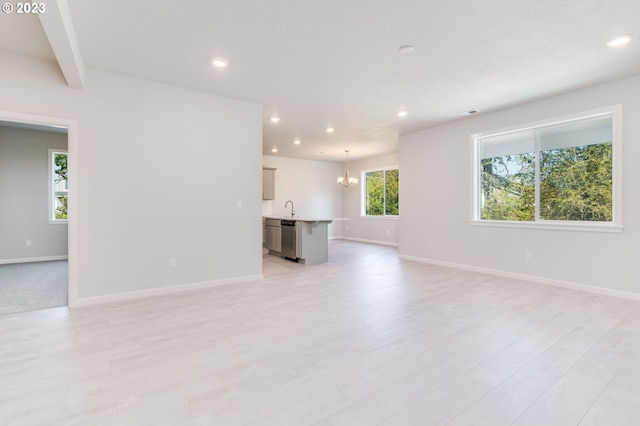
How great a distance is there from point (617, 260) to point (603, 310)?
3.16 ft

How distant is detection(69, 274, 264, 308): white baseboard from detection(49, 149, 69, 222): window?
396 centimetres

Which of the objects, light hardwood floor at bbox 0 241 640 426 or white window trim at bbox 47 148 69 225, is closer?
light hardwood floor at bbox 0 241 640 426

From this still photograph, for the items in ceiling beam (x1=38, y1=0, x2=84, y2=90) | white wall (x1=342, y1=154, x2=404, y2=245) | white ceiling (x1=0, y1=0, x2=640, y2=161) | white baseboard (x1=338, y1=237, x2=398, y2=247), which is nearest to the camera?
ceiling beam (x1=38, y1=0, x2=84, y2=90)

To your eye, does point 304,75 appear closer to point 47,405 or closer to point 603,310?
point 47,405

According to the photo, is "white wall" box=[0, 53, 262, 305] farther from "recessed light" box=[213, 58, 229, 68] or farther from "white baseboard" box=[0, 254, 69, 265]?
"white baseboard" box=[0, 254, 69, 265]

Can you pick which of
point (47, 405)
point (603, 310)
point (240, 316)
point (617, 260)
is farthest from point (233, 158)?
point (617, 260)

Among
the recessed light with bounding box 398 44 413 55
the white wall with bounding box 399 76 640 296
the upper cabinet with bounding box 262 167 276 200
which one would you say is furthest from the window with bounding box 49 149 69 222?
the white wall with bounding box 399 76 640 296

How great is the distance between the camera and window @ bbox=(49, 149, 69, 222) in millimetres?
6188

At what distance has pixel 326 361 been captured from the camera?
220 cm

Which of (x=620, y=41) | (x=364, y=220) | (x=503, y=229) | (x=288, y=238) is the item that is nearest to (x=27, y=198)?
(x=288, y=238)

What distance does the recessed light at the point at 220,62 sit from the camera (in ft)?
10.8

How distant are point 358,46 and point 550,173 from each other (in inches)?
141

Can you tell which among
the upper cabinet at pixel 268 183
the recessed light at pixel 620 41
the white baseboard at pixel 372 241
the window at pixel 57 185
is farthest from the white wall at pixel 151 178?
the white baseboard at pixel 372 241

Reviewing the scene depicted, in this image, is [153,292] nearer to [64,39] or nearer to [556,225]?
[64,39]
